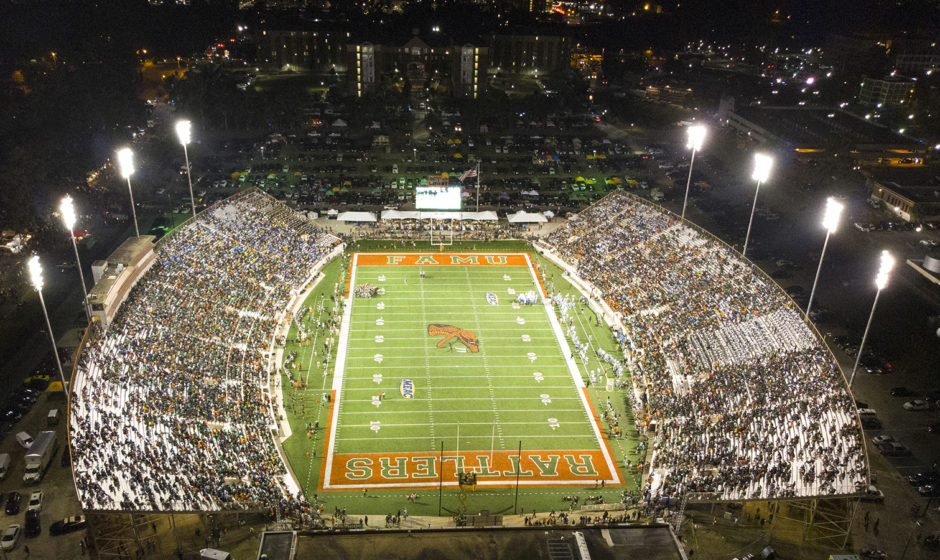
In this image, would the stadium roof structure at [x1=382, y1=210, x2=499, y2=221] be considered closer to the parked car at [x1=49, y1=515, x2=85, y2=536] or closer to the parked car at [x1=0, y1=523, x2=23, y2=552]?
the parked car at [x1=49, y1=515, x2=85, y2=536]

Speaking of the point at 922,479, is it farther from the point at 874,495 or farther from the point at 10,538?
the point at 10,538

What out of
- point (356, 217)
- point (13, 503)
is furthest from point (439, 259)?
point (13, 503)

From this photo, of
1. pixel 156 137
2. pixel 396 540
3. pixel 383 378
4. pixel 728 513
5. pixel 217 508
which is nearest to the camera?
pixel 396 540

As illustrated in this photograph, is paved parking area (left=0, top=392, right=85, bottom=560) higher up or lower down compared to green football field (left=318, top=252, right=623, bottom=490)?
higher up

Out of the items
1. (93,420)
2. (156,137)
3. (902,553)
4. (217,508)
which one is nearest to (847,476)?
(902,553)

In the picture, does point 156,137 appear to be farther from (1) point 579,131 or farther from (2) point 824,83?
(2) point 824,83

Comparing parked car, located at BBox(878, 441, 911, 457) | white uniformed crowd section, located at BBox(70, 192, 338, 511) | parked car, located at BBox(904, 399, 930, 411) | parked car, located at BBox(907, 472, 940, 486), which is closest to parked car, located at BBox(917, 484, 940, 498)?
parked car, located at BBox(907, 472, 940, 486)
